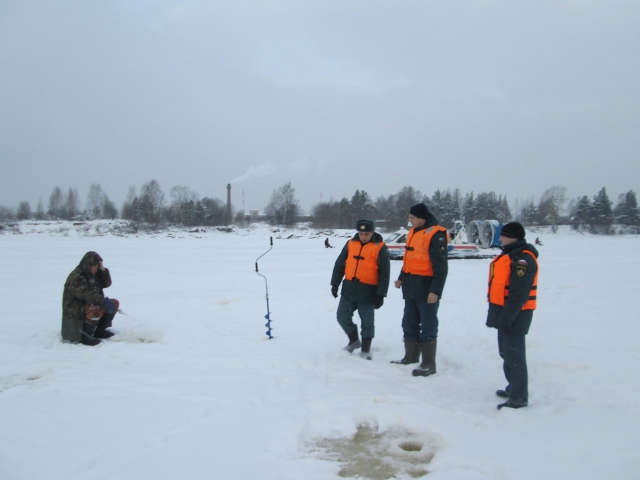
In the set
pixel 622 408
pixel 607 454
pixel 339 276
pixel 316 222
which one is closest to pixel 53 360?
pixel 339 276

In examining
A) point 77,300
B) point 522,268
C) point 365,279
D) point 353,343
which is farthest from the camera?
point 77,300

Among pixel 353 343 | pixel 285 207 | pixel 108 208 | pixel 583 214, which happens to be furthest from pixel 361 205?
pixel 353 343

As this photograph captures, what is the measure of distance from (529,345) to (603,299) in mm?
4966

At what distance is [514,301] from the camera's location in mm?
3336

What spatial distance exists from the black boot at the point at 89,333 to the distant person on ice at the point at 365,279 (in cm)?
341

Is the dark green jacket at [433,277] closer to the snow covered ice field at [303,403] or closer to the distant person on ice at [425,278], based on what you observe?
the distant person on ice at [425,278]

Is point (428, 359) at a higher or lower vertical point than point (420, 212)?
lower

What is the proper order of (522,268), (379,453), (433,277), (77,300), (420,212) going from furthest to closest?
(77,300), (420,212), (433,277), (522,268), (379,453)

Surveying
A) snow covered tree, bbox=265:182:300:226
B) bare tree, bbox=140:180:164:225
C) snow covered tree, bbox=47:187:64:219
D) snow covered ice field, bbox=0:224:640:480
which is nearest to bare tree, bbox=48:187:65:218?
snow covered tree, bbox=47:187:64:219

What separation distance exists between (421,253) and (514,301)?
122 centimetres

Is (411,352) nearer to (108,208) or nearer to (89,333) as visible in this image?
(89,333)

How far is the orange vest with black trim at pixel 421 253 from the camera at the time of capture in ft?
14.2

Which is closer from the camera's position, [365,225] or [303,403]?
[303,403]

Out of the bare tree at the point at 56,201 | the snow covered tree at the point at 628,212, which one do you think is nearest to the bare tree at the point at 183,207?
the bare tree at the point at 56,201
